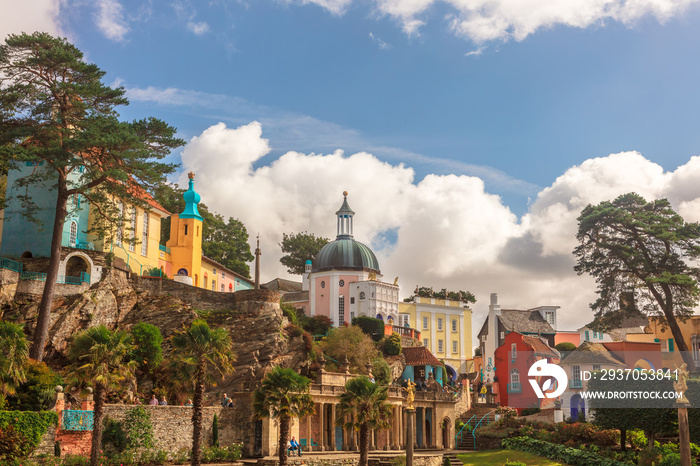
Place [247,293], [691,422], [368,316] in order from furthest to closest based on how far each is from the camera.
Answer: [368,316] → [247,293] → [691,422]

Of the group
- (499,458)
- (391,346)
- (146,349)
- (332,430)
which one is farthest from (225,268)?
(499,458)

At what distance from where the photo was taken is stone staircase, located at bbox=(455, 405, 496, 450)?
5303cm

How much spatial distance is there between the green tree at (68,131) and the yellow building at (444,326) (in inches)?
1563

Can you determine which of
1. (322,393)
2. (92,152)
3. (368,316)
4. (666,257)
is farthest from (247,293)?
(666,257)

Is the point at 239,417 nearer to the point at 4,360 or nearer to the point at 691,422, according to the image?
the point at 4,360

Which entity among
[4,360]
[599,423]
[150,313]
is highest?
[150,313]

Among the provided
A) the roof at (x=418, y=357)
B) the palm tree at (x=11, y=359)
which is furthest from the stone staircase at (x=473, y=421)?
the palm tree at (x=11, y=359)

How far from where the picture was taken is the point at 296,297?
3137 inches

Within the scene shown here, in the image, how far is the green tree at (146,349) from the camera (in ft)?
142

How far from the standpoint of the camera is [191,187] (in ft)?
208

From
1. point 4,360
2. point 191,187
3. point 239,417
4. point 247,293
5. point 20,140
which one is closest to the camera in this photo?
point 4,360

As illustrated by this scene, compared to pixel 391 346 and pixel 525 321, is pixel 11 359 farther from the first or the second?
pixel 525 321

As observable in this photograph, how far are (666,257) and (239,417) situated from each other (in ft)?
97.6

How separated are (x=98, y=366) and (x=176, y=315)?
1673 centimetres
